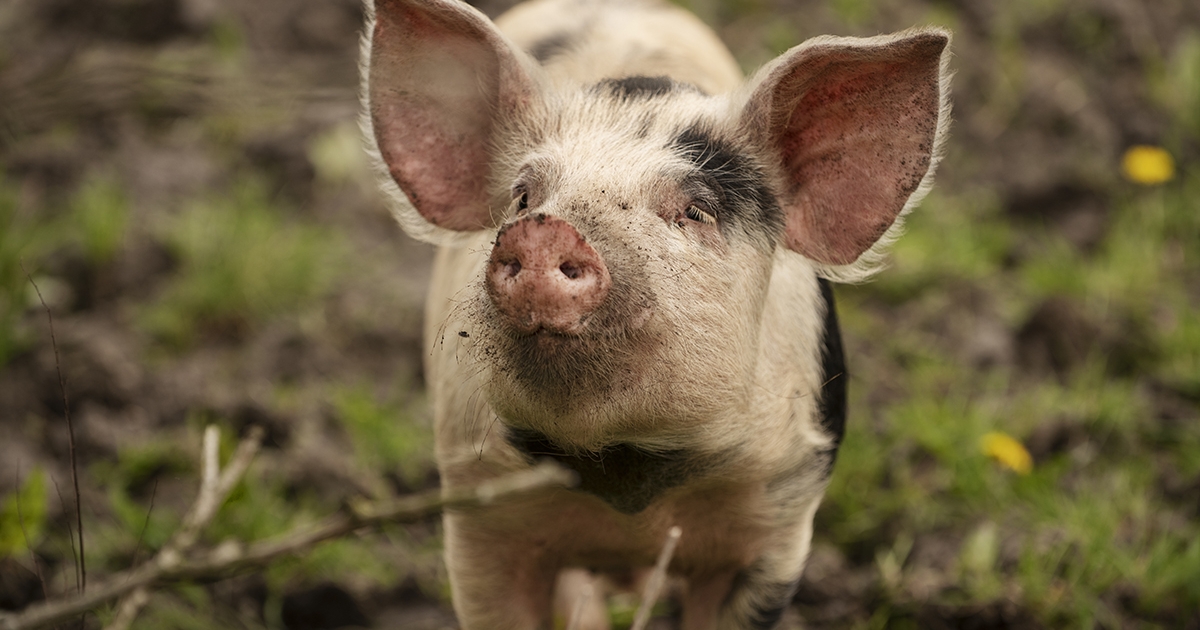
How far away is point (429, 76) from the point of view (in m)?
2.97

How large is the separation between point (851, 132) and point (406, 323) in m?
2.97

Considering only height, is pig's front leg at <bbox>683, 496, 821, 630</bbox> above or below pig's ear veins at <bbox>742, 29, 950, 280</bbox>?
below

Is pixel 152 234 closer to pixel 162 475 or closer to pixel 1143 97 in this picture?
pixel 162 475

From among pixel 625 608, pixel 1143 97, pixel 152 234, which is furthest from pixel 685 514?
pixel 1143 97

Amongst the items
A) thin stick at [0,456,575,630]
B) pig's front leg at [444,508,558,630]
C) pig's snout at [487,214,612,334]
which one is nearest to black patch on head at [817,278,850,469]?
pig's front leg at [444,508,558,630]

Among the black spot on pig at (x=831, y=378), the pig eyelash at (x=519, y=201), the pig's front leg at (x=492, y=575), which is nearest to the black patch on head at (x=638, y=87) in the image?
the pig eyelash at (x=519, y=201)

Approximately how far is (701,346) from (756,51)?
4487 mm

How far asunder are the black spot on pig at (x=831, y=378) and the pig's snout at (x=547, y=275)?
110cm

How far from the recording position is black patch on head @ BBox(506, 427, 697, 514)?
2.62 meters

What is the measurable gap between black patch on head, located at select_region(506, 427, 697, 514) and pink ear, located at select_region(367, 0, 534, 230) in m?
0.74

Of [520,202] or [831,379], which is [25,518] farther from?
[831,379]

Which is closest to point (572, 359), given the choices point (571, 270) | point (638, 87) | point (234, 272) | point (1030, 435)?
point (571, 270)

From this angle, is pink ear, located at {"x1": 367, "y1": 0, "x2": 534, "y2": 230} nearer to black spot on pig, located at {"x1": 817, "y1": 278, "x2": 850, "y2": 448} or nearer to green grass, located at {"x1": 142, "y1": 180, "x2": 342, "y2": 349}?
black spot on pig, located at {"x1": 817, "y1": 278, "x2": 850, "y2": 448}

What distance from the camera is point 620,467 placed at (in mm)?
2672
